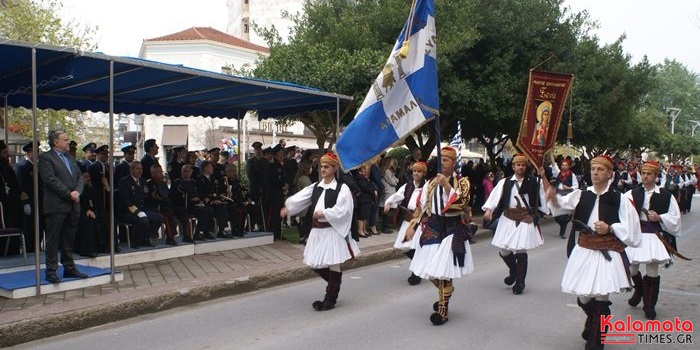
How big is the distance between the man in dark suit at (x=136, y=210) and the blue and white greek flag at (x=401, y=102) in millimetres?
4943

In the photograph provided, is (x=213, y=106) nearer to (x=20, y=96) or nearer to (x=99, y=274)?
(x=20, y=96)

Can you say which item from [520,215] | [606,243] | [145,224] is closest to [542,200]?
[520,215]

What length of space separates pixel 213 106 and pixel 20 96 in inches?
147

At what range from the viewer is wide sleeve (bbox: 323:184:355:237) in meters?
7.18

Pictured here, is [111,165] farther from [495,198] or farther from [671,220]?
[671,220]

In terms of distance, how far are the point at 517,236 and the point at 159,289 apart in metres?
5.02

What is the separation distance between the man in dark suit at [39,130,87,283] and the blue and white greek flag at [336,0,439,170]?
12.1ft

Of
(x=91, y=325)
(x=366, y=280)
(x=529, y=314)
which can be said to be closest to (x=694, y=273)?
(x=529, y=314)

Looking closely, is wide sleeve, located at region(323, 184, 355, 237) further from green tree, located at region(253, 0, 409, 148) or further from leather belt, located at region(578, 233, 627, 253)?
green tree, located at region(253, 0, 409, 148)

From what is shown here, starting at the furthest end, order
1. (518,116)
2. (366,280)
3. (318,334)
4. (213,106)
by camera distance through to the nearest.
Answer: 1. (518,116)
2. (213,106)
3. (366,280)
4. (318,334)

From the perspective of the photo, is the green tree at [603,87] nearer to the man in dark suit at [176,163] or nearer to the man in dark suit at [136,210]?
the man in dark suit at [176,163]

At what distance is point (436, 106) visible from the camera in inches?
258

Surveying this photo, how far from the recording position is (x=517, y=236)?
840 cm

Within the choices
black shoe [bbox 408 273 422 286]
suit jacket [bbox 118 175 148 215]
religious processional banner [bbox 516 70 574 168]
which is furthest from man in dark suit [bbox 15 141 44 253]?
religious processional banner [bbox 516 70 574 168]
